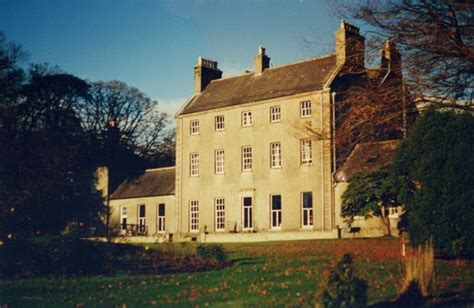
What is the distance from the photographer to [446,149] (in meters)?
19.4

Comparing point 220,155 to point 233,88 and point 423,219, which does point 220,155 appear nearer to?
point 233,88

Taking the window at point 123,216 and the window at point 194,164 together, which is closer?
the window at point 194,164

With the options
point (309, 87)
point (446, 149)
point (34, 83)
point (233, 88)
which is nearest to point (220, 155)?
point (233, 88)

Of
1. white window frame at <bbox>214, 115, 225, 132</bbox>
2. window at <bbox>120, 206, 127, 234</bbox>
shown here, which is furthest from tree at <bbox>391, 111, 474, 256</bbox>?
window at <bbox>120, 206, 127, 234</bbox>

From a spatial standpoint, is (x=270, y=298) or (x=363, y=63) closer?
(x=270, y=298)

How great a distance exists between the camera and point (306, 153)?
3975 cm

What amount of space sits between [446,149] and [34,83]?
40498mm

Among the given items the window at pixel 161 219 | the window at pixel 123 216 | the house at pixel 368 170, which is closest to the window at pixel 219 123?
the window at pixel 161 219

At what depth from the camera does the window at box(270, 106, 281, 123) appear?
41344mm

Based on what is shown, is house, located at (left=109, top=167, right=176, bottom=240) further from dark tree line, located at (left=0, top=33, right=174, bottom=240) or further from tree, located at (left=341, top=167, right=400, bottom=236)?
tree, located at (left=341, top=167, right=400, bottom=236)

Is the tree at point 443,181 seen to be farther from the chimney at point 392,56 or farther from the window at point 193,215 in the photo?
the window at point 193,215

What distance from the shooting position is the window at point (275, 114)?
136 feet

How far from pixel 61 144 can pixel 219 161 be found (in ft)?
44.9

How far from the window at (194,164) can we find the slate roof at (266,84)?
135 inches
